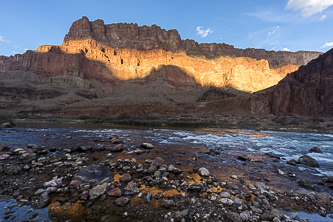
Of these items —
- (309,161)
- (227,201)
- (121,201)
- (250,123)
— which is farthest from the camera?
(250,123)

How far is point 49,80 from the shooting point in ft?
331

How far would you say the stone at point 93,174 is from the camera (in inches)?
182

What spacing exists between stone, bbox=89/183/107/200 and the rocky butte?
52432mm

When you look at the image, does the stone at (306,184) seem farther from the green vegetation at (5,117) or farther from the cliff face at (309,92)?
A: the cliff face at (309,92)

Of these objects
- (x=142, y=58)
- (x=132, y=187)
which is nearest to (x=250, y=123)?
(x=132, y=187)

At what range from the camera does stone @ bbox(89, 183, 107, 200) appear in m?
Result: 3.83

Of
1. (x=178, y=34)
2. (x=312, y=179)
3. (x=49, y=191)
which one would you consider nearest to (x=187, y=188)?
(x=49, y=191)

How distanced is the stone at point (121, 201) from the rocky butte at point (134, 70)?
5278cm

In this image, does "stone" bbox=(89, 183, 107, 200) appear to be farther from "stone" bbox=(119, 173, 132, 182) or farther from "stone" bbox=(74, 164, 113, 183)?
"stone" bbox=(119, 173, 132, 182)

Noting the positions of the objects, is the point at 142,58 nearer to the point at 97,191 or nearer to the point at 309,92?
the point at 309,92

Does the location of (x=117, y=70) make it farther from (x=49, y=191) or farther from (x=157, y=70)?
(x=49, y=191)

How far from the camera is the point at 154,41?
150 m

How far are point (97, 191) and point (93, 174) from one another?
3.51ft

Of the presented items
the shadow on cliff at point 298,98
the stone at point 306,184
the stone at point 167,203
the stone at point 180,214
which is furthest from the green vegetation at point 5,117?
the shadow on cliff at point 298,98
